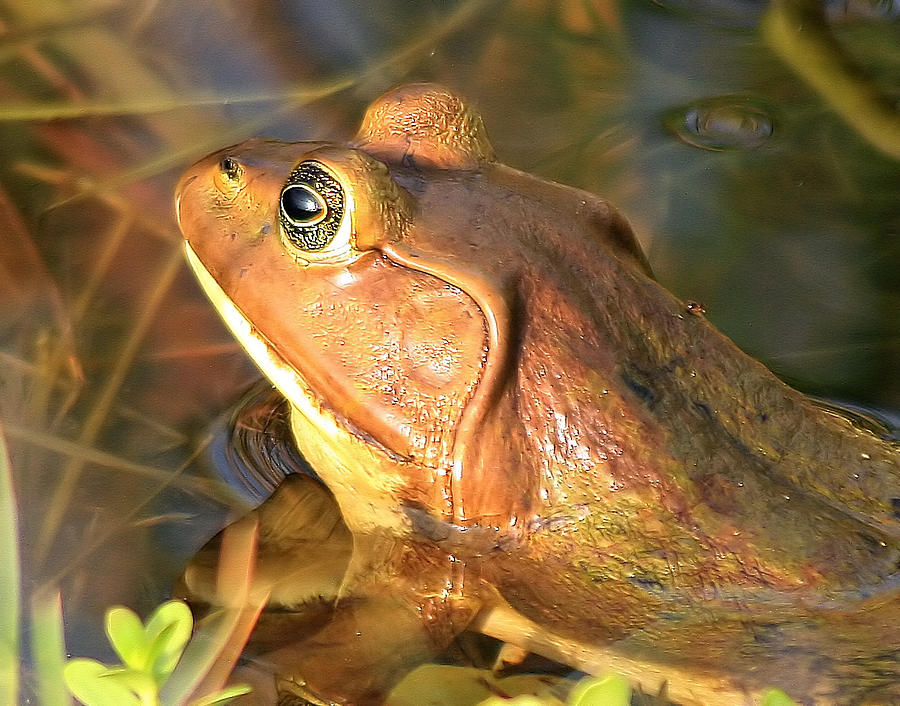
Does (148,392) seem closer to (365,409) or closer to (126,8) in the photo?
(365,409)

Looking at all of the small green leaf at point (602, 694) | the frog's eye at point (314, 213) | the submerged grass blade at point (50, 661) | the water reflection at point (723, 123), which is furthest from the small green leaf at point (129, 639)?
the water reflection at point (723, 123)

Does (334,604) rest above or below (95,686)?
above

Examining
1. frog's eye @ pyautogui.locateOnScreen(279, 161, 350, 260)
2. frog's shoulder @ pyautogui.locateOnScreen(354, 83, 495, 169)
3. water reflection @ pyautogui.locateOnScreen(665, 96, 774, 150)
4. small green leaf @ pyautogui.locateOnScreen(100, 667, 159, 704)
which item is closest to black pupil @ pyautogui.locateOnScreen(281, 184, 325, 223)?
A: frog's eye @ pyautogui.locateOnScreen(279, 161, 350, 260)

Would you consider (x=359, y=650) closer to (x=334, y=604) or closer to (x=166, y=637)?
(x=334, y=604)

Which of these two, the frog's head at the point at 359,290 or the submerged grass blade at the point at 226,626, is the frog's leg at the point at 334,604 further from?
the frog's head at the point at 359,290

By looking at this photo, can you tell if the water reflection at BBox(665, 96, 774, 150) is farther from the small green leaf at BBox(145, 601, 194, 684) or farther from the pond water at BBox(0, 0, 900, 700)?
the small green leaf at BBox(145, 601, 194, 684)

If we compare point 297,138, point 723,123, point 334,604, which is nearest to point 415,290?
point 334,604
